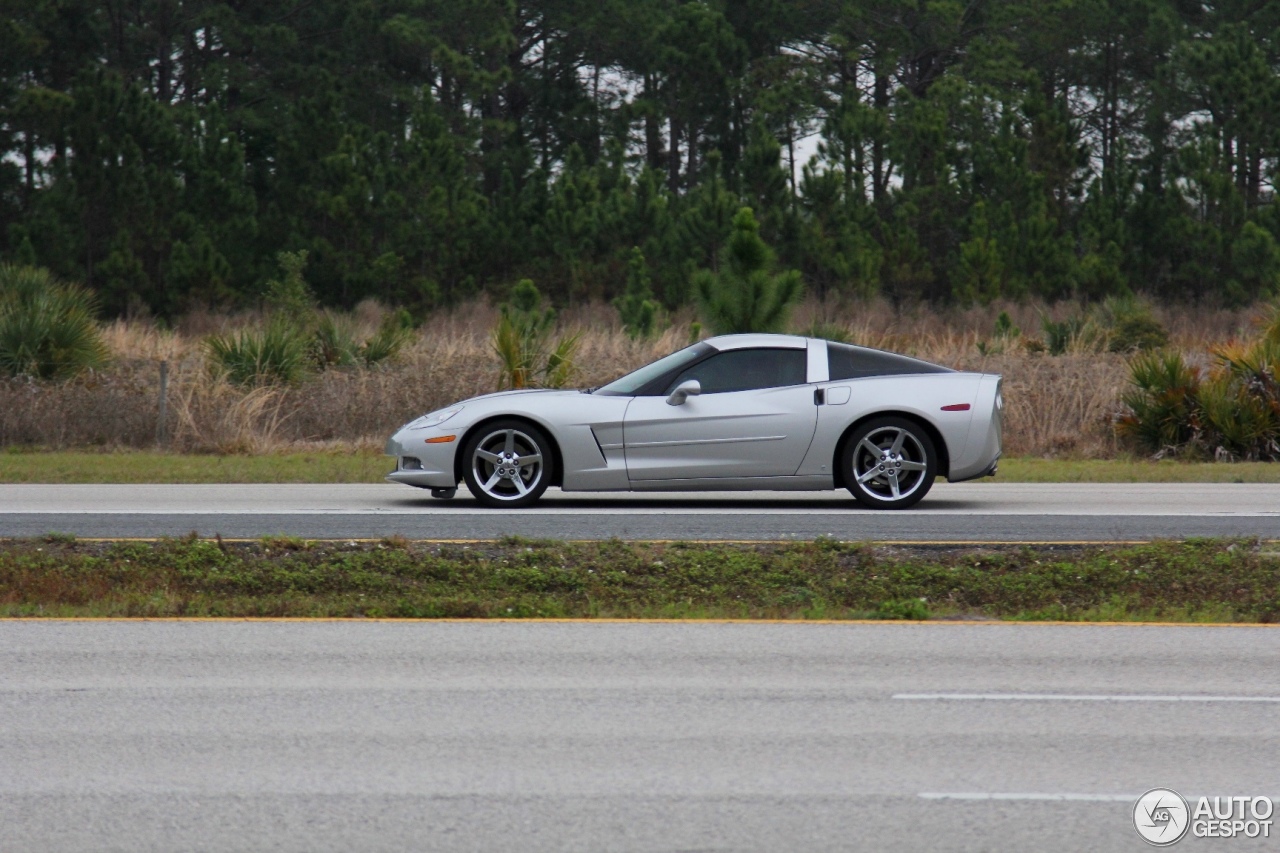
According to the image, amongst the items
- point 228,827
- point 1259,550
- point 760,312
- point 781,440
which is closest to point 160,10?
point 760,312

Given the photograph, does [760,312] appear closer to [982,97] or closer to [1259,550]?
[1259,550]

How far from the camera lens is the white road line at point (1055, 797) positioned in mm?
4902

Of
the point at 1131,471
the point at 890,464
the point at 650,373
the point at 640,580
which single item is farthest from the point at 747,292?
the point at 640,580

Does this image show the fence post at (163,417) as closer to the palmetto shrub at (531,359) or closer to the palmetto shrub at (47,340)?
the palmetto shrub at (47,340)

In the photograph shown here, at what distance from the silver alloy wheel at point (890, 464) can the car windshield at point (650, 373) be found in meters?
1.56

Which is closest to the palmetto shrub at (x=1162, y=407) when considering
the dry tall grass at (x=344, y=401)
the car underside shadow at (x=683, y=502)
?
the dry tall grass at (x=344, y=401)

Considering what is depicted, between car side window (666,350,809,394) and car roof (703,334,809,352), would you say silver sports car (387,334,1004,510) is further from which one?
car roof (703,334,809,352)

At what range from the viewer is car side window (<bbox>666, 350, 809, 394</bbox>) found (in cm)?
1291

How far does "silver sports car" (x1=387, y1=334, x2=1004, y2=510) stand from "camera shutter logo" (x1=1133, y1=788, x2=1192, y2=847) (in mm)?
7709

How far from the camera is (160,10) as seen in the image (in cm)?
4831

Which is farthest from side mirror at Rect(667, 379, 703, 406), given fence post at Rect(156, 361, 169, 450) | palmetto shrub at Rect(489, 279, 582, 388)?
fence post at Rect(156, 361, 169, 450)

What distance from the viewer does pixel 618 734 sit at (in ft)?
18.8

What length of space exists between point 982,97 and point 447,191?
1616 cm

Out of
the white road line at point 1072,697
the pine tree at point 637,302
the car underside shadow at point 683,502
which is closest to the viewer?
the white road line at point 1072,697
